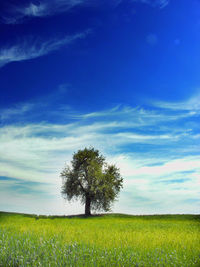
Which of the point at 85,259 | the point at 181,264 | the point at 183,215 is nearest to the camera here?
the point at 181,264

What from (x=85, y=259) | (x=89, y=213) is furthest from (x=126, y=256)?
(x=89, y=213)

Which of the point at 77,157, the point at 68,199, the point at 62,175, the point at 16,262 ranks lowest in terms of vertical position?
the point at 16,262

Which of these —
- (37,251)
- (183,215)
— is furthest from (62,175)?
(37,251)

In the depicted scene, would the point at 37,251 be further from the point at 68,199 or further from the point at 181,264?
the point at 68,199

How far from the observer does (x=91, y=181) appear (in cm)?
4731

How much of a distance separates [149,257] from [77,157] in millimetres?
40387

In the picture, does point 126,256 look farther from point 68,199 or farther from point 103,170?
point 68,199

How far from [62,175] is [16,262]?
42.0 metres

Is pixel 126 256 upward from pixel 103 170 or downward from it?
downward

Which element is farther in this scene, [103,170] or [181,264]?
[103,170]

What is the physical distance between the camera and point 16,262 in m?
8.41

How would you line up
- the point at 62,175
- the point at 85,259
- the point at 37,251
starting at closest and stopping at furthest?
1. the point at 85,259
2. the point at 37,251
3. the point at 62,175

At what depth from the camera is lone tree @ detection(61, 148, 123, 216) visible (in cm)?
4672

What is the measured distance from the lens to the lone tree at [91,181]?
46.7 meters
